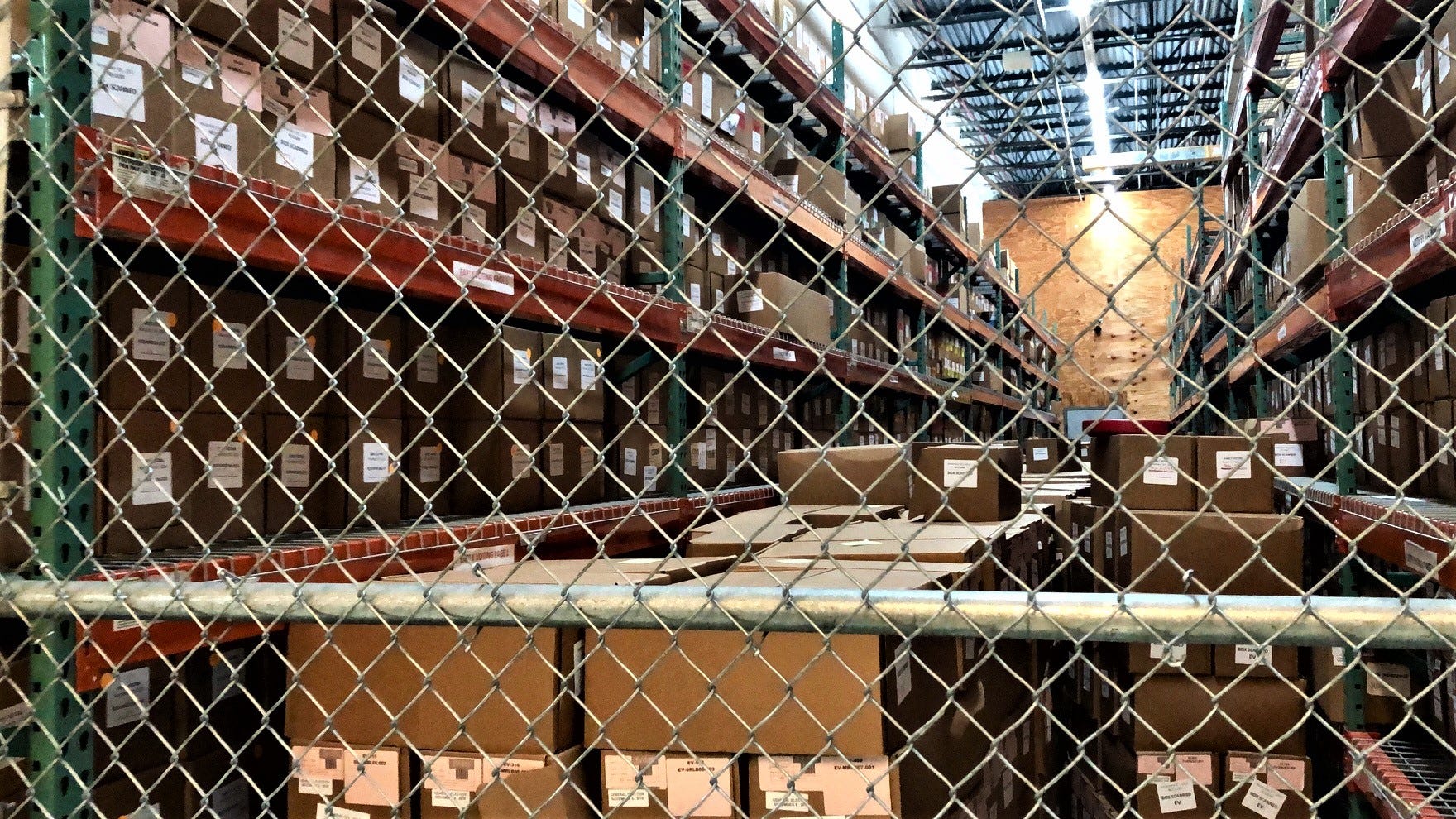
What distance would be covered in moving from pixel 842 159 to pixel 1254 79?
2.13 m

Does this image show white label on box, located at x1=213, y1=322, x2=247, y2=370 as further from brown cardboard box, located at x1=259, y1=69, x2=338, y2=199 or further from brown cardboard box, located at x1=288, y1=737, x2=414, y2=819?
brown cardboard box, located at x1=288, y1=737, x2=414, y2=819

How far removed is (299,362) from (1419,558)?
237 centimetres

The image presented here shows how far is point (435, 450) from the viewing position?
2568 millimetres

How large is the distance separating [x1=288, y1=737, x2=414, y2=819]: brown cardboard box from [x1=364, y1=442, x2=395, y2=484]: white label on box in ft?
2.51

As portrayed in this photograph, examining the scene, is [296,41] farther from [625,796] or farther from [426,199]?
[625,796]

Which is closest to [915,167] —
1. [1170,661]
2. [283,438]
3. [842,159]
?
[842,159]

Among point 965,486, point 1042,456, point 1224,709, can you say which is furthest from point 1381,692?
point 1042,456

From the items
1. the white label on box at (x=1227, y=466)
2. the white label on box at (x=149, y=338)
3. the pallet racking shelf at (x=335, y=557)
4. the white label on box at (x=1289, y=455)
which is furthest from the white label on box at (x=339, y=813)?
the white label on box at (x=1289, y=455)

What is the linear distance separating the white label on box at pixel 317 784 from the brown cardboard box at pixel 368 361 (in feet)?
2.84

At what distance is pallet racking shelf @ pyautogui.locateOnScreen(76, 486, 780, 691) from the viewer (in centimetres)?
155

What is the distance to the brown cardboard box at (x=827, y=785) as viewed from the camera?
1.45 metres

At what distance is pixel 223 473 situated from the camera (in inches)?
77.6

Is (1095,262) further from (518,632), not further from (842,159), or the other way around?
(518,632)

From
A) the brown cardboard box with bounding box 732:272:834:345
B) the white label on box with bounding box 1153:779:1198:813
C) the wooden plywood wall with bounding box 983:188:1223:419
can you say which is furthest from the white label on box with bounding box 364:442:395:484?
the wooden plywood wall with bounding box 983:188:1223:419
